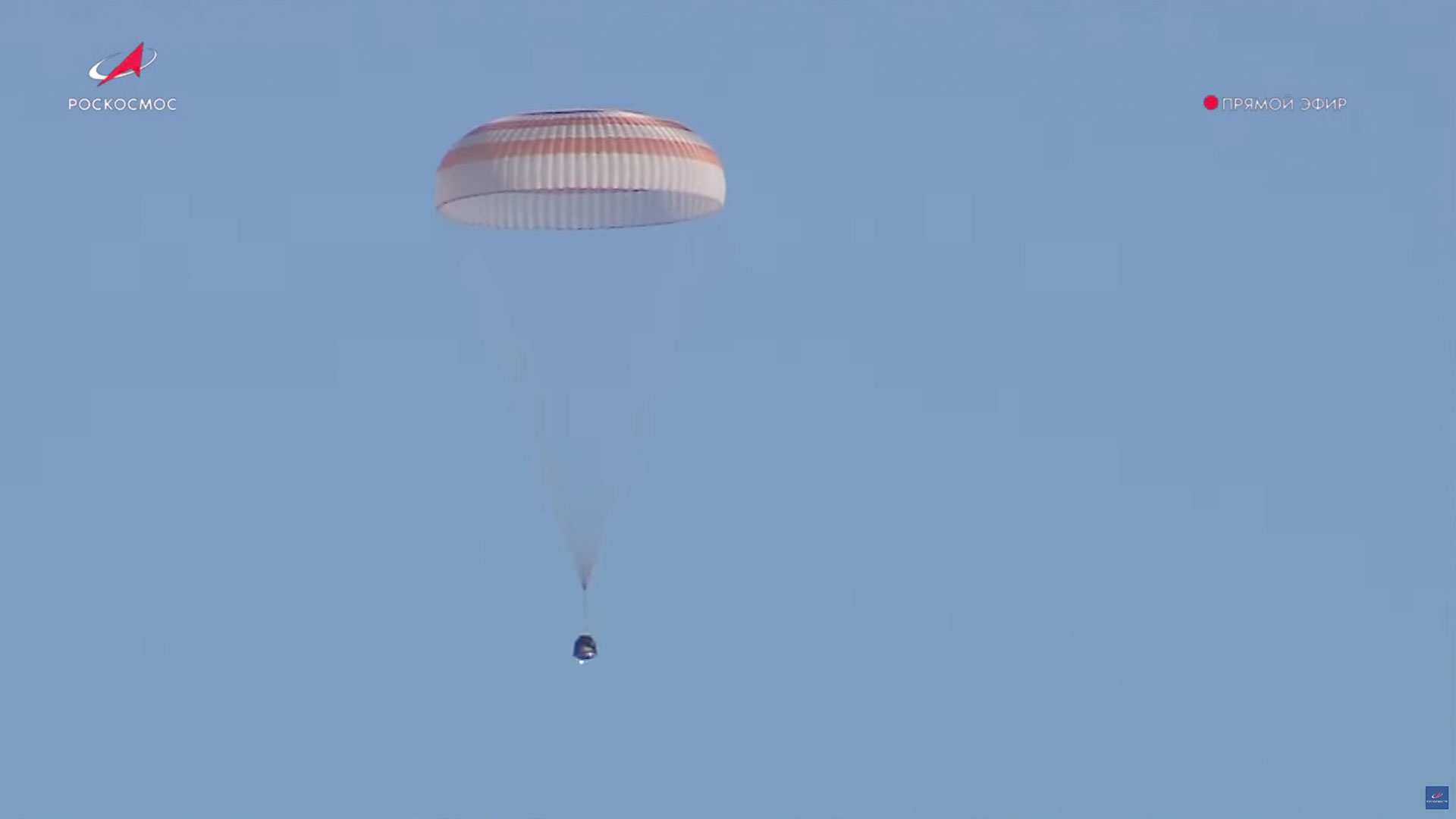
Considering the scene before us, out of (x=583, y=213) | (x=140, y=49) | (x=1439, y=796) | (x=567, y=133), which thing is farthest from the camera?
(x=140, y=49)

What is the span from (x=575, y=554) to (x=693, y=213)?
7.48 m

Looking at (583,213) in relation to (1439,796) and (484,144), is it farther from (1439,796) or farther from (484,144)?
(1439,796)

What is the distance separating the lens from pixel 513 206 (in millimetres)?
59344

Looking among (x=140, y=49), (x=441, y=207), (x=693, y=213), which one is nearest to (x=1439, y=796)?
(x=693, y=213)

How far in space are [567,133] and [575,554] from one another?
25.3 feet

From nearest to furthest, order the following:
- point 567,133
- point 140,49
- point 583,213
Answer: point 567,133
point 583,213
point 140,49

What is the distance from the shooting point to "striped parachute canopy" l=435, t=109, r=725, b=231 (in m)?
55.8

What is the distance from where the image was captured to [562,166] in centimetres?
5588

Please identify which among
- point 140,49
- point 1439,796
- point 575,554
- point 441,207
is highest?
point 140,49

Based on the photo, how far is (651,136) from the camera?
5684cm

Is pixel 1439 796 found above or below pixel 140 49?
below

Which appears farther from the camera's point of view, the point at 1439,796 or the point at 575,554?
the point at 1439,796

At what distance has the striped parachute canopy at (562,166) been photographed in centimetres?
5584

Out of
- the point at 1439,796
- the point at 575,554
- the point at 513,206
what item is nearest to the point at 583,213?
the point at 513,206
